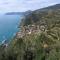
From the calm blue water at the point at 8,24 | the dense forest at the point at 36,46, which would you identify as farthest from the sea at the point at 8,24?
the dense forest at the point at 36,46

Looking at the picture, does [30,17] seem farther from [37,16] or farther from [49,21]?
[49,21]

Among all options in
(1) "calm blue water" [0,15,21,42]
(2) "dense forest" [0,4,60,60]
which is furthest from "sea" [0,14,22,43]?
(2) "dense forest" [0,4,60,60]

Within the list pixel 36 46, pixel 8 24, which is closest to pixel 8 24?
pixel 8 24

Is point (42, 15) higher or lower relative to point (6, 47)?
higher

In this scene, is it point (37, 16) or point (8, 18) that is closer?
point (37, 16)

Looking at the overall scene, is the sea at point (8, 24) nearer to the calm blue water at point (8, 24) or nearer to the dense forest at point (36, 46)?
the calm blue water at point (8, 24)

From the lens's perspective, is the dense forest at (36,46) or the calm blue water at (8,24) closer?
the dense forest at (36,46)

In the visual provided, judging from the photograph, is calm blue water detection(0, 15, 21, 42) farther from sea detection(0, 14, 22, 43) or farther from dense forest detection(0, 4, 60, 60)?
dense forest detection(0, 4, 60, 60)

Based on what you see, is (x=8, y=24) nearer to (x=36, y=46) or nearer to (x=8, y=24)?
(x=8, y=24)

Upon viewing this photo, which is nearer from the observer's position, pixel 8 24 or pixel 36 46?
pixel 36 46

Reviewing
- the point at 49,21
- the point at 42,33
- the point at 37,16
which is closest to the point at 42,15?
the point at 37,16

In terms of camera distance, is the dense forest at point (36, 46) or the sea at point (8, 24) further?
the sea at point (8, 24)
